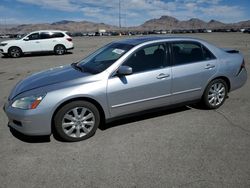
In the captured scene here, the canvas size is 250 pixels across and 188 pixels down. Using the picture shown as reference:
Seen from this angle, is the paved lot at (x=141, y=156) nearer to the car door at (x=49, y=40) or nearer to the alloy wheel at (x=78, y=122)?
the alloy wheel at (x=78, y=122)

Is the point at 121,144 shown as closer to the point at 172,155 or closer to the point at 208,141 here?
the point at 172,155

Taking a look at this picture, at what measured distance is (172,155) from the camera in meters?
3.22

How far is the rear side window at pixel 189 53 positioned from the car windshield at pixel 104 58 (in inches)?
35.6

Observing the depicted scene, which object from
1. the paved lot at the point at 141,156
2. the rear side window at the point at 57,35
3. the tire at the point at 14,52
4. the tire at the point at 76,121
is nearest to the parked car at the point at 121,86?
the tire at the point at 76,121

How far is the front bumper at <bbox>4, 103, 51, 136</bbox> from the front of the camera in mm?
3278

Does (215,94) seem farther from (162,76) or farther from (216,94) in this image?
(162,76)

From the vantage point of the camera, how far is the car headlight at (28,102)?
130 inches

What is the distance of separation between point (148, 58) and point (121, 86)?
0.80 meters

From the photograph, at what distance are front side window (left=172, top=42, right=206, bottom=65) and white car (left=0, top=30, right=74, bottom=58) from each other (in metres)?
12.6

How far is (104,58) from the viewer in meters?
4.51

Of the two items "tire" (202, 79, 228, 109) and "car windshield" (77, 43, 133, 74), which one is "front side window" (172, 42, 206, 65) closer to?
"tire" (202, 79, 228, 109)

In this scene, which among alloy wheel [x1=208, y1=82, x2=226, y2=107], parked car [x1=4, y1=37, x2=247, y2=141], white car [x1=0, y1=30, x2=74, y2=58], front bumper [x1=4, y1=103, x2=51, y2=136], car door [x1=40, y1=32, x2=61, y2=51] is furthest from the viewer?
car door [x1=40, y1=32, x2=61, y2=51]

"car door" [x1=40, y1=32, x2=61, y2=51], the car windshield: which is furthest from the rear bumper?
"car door" [x1=40, y1=32, x2=61, y2=51]

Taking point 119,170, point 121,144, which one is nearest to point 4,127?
point 121,144
